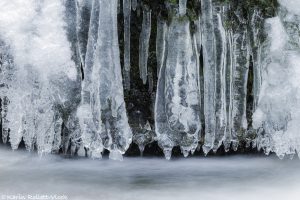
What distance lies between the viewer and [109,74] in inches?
103

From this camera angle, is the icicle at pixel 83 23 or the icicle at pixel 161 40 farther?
the icicle at pixel 161 40

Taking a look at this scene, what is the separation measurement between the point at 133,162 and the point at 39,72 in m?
0.98

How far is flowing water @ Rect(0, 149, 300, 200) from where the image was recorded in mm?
3014

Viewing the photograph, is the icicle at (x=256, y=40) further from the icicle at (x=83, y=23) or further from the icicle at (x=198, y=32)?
the icicle at (x=83, y=23)

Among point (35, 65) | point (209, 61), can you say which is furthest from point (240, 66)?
point (35, 65)

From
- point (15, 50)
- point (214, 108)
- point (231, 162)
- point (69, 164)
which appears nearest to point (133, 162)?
point (69, 164)

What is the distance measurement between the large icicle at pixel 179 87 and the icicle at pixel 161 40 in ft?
0.12

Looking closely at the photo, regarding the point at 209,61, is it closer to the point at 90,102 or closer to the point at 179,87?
the point at 179,87

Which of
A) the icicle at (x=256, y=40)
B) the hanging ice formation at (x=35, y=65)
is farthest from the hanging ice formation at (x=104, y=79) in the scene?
the icicle at (x=256, y=40)

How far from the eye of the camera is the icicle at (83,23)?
2672mm

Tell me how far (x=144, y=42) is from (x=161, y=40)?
4.0 inches

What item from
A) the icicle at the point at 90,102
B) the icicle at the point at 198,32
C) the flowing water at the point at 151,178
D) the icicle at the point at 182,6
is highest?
the icicle at the point at 182,6

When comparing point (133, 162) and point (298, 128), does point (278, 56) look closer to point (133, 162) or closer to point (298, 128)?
point (298, 128)

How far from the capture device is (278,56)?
2.83m
